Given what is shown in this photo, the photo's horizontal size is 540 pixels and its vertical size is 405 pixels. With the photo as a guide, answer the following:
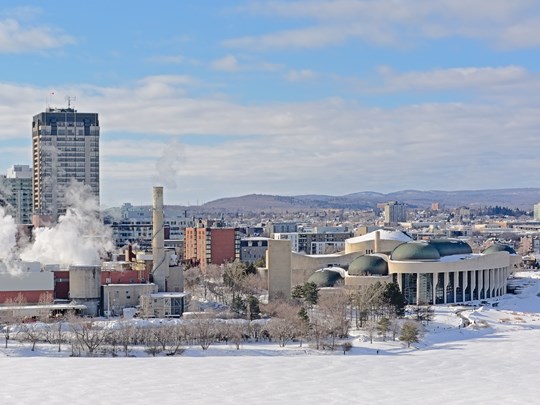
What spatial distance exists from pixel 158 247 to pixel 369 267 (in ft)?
62.8

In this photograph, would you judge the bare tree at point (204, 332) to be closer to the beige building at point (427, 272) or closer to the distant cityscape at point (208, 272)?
the distant cityscape at point (208, 272)

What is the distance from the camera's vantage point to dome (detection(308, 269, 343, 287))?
81250 millimetres

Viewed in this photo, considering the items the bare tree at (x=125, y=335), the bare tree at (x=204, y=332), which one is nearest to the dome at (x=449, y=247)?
the bare tree at (x=204, y=332)

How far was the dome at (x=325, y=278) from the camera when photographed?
3199 inches

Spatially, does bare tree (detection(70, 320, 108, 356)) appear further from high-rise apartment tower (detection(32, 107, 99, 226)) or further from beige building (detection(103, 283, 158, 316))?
high-rise apartment tower (detection(32, 107, 99, 226))

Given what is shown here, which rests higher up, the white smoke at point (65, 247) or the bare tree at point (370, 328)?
the white smoke at point (65, 247)

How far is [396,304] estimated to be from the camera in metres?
67.6

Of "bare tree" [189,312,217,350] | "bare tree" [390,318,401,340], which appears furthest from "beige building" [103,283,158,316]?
"bare tree" [390,318,401,340]

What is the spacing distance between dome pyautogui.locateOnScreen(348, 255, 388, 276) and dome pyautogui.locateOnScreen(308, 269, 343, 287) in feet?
4.27

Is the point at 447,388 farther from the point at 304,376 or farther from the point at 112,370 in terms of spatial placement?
the point at 112,370

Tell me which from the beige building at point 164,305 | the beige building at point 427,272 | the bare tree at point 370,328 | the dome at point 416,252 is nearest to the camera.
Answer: the bare tree at point 370,328

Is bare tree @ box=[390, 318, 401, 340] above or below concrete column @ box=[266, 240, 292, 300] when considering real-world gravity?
below

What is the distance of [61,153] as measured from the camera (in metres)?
137

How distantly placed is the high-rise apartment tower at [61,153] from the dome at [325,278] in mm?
62416
